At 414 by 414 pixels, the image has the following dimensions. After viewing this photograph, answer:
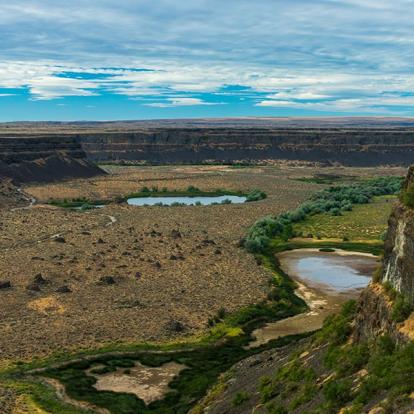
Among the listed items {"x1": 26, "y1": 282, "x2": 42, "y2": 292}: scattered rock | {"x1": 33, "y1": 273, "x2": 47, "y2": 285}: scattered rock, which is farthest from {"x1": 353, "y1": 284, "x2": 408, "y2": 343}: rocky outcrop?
{"x1": 33, "y1": 273, "x2": 47, "y2": 285}: scattered rock

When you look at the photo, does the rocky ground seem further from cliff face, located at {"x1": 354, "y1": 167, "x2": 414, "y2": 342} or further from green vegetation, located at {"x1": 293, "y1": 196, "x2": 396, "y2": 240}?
cliff face, located at {"x1": 354, "y1": 167, "x2": 414, "y2": 342}

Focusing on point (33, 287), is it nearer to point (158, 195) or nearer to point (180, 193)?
point (158, 195)

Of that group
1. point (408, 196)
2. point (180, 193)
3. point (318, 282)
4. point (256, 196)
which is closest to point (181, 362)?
point (408, 196)

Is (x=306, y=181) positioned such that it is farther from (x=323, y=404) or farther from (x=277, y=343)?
(x=323, y=404)

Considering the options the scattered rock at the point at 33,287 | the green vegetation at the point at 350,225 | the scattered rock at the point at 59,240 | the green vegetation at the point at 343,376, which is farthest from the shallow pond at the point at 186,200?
the green vegetation at the point at 343,376

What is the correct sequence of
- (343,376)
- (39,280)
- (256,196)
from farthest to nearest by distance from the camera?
1. (256,196)
2. (39,280)
3. (343,376)
